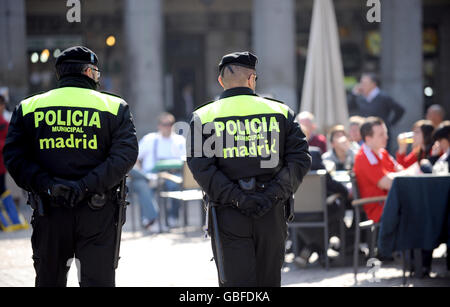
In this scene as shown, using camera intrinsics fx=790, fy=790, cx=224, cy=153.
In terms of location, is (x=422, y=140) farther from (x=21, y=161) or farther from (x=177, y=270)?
(x=21, y=161)

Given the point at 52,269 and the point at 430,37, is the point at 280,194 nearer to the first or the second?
the point at 52,269

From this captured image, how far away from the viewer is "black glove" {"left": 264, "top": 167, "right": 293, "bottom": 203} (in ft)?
15.5

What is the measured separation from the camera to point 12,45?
671 inches

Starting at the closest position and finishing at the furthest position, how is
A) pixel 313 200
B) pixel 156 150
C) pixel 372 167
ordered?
1. pixel 372 167
2. pixel 313 200
3. pixel 156 150

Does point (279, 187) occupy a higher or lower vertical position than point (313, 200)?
higher

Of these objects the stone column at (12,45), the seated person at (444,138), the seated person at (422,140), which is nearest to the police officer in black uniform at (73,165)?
the seated person at (444,138)

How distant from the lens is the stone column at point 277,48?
17156 mm

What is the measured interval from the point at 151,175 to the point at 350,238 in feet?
13.2

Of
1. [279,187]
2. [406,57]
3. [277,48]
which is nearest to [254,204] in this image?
[279,187]

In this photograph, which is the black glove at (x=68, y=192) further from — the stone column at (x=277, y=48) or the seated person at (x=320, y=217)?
the stone column at (x=277, y=48)

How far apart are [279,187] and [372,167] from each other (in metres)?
3.52

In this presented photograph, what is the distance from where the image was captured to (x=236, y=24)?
21969 mm

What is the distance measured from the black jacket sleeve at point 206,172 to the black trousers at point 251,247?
121 mm
